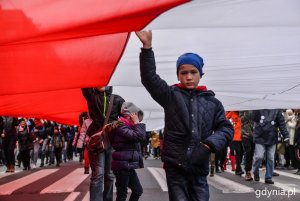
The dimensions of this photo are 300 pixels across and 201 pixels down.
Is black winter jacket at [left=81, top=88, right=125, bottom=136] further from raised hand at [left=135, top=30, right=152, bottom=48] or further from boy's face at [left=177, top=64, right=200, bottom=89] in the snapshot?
raised hand at [left=135, top=30, right=152, bottom=48]

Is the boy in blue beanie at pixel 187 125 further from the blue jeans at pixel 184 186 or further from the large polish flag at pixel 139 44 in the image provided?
the large polish flag at pixel 139 44

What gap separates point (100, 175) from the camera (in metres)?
6.38

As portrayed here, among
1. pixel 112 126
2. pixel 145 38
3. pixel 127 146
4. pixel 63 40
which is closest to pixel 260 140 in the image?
pixel 127 146

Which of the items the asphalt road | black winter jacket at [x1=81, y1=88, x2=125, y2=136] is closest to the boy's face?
black winter jacket at [x1=81, y1=88, x2=125, y2=136]

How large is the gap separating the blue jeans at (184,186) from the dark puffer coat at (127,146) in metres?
2.25

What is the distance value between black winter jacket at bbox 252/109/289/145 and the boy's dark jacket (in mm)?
6928

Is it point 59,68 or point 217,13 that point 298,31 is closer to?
point 217,13

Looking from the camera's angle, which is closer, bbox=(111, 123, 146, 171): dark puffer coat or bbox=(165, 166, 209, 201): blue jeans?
bbox=(165, 166, 209, 201): blue jeans

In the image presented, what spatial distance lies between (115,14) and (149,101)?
6.97 m

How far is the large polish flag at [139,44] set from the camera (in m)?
3.82

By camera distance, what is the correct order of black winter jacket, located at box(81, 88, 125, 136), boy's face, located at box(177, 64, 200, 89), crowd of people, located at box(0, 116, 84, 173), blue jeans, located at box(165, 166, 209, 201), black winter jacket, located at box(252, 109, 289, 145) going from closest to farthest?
blue jeans, located at box(165, 166, 209, 201) → boy's face, located at box(177, 64, 200, 89) → black winter jacket, located at box(81, 88, 125, 136) → black winter jacket, located at box(252, 109, 289, 145) → crowd of people, located at box(0, 116, 84, 173)

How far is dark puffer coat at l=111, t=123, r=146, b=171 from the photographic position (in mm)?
6297

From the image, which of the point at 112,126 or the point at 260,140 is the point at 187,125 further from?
the point at 260,140

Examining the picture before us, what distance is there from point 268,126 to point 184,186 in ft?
23.8
